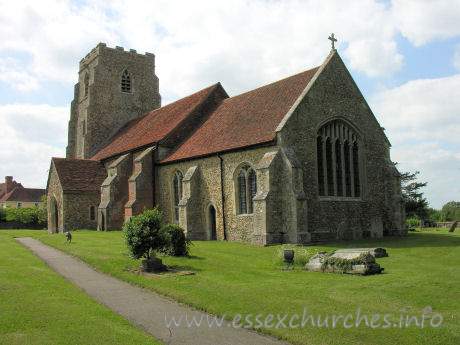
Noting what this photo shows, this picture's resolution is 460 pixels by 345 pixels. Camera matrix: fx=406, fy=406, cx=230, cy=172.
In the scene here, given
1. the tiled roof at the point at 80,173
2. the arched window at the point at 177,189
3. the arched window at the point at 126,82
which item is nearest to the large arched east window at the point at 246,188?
the arched window at the point at 177,189

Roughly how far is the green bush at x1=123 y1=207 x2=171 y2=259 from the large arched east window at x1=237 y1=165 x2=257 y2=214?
9.03 meters

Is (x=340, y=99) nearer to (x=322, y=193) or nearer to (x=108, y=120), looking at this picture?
(x=322, y=193)

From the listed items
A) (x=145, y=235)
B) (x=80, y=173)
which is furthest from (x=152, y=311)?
(x=80, y=173)

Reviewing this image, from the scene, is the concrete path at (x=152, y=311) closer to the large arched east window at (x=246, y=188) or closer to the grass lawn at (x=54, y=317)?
the grass lawn at (x=54, y=317)

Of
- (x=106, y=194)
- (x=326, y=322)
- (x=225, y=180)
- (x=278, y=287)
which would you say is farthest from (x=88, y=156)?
(x=326, y=322)

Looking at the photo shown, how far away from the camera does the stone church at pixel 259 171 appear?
20.6 metres

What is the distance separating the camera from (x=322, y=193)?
22406mm

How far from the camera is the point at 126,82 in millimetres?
43594

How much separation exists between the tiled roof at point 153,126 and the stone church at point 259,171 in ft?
0.69

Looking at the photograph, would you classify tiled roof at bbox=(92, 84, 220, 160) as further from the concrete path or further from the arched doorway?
the concrete path

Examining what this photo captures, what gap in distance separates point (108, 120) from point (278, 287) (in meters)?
35.9

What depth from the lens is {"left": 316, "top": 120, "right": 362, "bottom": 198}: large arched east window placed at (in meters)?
22.7

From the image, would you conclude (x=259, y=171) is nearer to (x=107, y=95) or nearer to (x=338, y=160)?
(x=338, y=160)

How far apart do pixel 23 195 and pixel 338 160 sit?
252 ft
